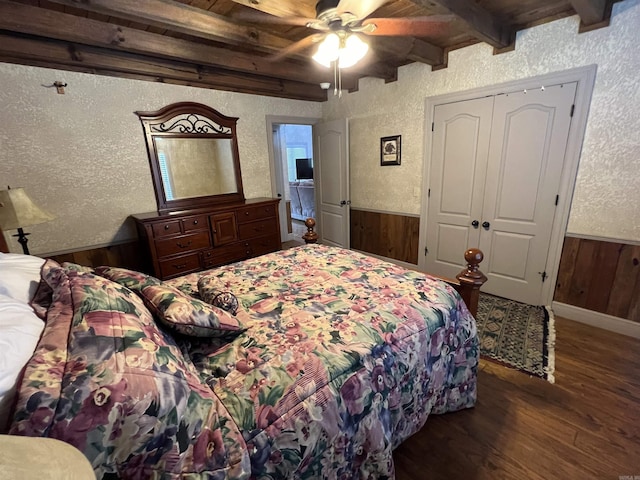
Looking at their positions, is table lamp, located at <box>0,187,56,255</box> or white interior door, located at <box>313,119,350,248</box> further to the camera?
white interior door, located at <box>313,119,350,248</box>

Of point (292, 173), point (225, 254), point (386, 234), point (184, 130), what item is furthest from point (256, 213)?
point (292, 173)

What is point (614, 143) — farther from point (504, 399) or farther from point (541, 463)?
point (541, 463)

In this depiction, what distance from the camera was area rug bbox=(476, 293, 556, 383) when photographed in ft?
6.79

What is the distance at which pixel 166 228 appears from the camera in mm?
2906

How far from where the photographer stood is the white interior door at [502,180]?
8.25 feet

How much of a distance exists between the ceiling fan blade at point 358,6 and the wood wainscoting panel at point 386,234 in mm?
2465

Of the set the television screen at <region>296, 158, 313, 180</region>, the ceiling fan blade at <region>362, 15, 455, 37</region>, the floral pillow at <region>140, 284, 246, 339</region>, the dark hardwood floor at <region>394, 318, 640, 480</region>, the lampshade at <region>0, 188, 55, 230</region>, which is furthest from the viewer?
the television screen at <region>296, 158, 313, 180</region>

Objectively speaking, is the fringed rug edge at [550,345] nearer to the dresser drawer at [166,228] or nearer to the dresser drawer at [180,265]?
the dresser drawer at [180,265]

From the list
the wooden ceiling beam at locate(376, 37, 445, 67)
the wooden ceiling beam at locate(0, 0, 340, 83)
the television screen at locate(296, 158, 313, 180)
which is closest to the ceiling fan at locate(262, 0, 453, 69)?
the wooden ceiling beam at locate(376, 37, 445, 67)

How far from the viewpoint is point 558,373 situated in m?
1.96

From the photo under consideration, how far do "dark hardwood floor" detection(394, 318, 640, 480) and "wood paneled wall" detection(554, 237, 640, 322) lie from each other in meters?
0.46

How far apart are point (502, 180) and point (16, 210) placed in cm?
395

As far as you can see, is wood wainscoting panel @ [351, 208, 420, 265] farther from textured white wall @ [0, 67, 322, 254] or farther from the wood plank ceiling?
textured white wall @ [0, 67, 322, 254]

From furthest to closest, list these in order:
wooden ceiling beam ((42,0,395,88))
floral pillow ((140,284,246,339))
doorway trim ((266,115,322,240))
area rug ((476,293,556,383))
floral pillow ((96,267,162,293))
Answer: doorway trim ((266,115,322,240)) < area rug ((476,293,556,383)) < wooden ceiling beam ((42,0,395,88)) < floral pillow ((96,267,162,293)) < floral pillow ((140,284,246,339))
